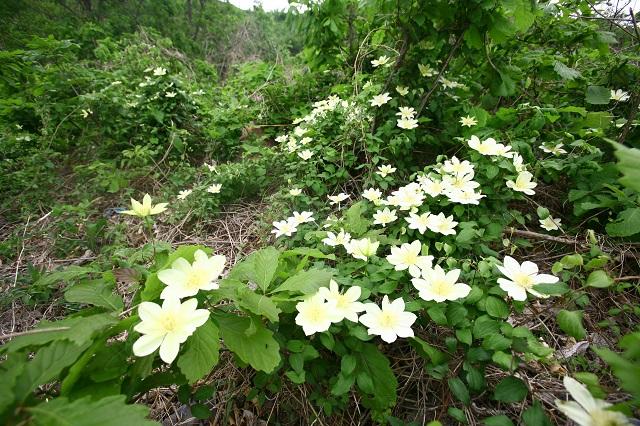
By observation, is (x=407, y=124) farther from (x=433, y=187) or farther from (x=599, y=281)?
(x=599, y=281)

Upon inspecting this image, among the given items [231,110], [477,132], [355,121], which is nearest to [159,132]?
[231,110]

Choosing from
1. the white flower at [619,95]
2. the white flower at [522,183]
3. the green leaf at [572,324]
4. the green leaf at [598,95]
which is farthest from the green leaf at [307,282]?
the white flower at [619,95]

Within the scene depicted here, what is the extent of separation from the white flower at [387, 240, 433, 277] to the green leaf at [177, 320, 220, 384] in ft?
2.25

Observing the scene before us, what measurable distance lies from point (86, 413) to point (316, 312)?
23.7 inches

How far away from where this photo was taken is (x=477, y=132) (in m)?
2.07

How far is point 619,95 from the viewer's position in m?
2.12

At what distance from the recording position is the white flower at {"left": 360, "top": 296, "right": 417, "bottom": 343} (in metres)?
1.01

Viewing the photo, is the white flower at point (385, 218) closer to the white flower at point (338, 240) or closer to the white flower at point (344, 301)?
the white flower at point (338, 240)

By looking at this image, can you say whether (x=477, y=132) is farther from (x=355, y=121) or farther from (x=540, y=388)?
(x=540, y=388)

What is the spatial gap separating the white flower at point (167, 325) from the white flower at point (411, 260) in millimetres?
710

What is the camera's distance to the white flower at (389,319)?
1.01 metres

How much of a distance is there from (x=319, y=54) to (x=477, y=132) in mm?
2048

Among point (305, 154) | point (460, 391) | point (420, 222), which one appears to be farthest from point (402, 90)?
point (460, 391)

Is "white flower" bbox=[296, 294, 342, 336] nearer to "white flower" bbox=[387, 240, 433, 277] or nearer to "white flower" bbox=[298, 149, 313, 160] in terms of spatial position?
"white flower" bbox=[387, 240, 433, 277]
